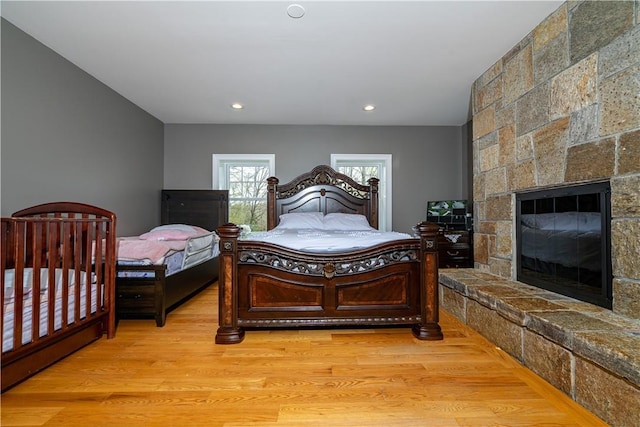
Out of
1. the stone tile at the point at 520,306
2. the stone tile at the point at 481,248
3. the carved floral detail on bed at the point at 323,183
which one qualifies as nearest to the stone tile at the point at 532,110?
the stone tile at the point at 481,248

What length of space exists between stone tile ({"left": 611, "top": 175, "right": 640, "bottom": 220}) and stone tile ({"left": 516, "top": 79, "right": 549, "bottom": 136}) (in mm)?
732

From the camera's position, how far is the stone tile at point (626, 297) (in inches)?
60.8

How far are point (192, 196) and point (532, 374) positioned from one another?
423cm

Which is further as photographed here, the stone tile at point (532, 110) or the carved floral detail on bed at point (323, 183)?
the carved floral detail on bed at point (323, 183)

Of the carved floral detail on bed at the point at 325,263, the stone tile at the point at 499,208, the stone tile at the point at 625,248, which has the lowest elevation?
the carved floral detail on bed at the point at 325,263

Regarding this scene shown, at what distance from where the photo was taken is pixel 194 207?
4.30 m

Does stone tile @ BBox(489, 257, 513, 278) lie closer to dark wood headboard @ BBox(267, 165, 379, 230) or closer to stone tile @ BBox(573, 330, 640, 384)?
stone tile @ BBox(573, 330, 640, 384)

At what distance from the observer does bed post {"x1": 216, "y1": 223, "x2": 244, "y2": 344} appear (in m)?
2.04

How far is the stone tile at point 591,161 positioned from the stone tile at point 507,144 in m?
0.60

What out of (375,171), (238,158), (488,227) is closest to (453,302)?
(488,227)

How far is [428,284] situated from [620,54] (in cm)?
172

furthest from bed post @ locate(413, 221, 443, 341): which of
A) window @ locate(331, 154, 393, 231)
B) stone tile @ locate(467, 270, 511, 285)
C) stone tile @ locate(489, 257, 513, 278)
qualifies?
window @ locate(331, 154, 393, 231)

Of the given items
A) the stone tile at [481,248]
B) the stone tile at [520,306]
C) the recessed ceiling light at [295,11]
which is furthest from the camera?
the stone tile at [481,248]

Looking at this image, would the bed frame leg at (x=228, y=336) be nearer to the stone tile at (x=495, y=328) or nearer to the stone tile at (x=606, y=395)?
the stone tile at (x=495, y=328)
